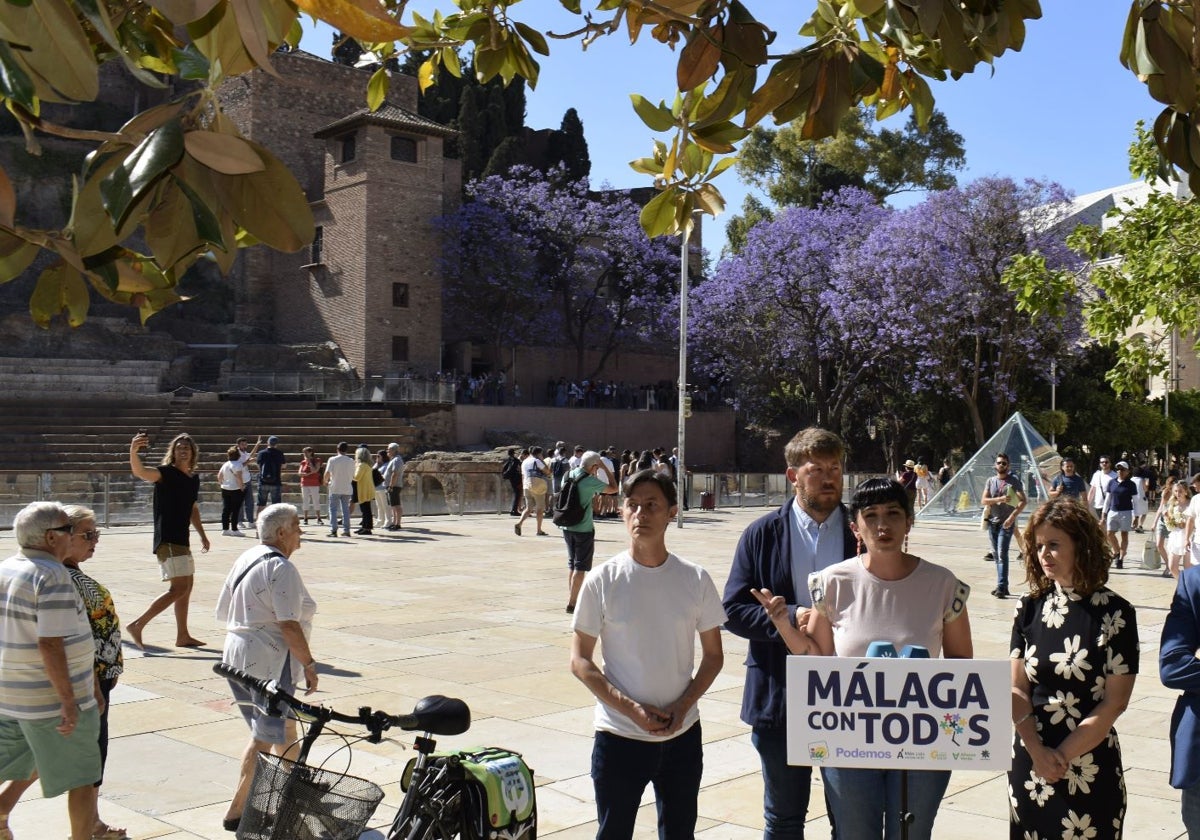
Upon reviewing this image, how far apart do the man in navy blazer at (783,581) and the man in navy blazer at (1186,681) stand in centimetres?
115

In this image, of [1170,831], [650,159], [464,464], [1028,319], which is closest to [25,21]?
[650,159]

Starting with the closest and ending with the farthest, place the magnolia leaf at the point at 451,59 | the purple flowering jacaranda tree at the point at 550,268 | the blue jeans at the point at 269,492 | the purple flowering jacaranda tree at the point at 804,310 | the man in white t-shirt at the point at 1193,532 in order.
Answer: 1. the magnolia leaf at the point at 451,59
2. the man in white t-shirt at the point at 1193,532
3. the blue jeans at the point at 269,492
4. the purple flowering jacaranda tree at the point at 804,310
5. the purple flowering jacaranda tree at the point at 550,268

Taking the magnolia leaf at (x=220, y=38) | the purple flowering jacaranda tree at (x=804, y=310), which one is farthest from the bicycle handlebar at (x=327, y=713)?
the purple flowering jacaranda tree at (x=804, y=310)

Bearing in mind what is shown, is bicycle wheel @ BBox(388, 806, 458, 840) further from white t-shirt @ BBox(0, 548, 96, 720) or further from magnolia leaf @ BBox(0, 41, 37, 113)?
magnolia leaf @ BBox(0, 41, 37, 113)

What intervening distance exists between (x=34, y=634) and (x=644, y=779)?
261cm

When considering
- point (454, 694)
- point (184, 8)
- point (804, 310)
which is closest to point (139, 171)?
point (184, 8)

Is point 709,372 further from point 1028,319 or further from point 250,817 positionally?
point 250,817

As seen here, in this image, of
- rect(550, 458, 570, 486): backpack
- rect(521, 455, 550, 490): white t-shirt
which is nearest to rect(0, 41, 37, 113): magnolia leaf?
rect(521, 455, 550, 490): white t-shirt

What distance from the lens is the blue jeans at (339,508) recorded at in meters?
22.5

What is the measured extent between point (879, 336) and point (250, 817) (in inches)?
1597

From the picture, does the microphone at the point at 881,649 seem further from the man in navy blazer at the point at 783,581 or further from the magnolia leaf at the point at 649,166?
the magnolia leaf at the point at 649,166

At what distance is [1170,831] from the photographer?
6117 mm

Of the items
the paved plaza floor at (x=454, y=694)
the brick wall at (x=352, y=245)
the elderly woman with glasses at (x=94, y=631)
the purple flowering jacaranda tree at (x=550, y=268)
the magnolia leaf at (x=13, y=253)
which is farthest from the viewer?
the purple flowering jacaranda tree at (x=550, y=268)

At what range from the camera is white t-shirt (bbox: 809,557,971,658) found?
14.3 feet
